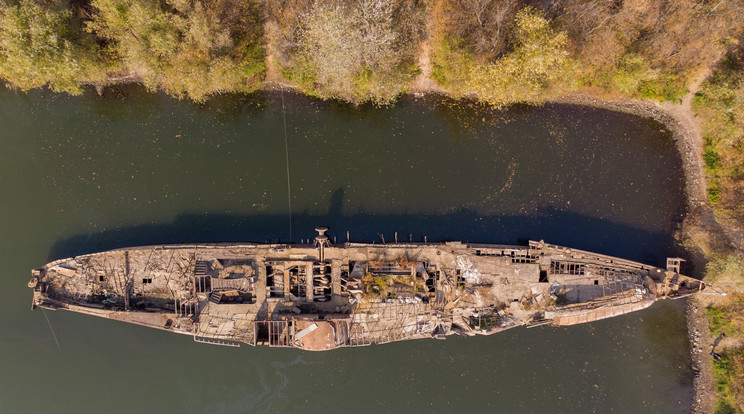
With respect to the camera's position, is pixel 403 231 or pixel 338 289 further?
pixel 403 231

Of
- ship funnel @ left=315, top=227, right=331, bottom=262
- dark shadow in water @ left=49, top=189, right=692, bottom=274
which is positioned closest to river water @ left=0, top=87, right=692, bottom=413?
dark shadow in water @ left=49, top=189, right=692, bottom=274

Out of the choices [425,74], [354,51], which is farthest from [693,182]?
[354,51]

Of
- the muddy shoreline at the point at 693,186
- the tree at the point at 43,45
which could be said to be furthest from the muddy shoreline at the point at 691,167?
the tree at the point at 43,45

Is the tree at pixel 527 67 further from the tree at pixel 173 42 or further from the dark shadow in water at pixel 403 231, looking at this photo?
the tree at pixel 173 42

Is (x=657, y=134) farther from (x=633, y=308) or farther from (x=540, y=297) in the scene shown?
(x=540, y=297)

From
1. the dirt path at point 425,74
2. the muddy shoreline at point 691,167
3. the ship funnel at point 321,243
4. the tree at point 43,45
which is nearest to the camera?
the tree at point 43,45

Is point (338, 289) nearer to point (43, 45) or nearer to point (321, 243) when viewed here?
point (321, 243)
